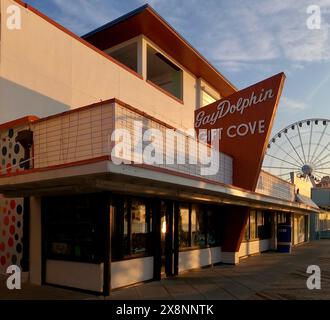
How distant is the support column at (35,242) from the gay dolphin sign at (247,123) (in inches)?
311

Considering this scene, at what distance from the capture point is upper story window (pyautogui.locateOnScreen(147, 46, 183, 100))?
23569 millimetres

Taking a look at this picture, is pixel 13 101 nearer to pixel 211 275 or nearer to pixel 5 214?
pixel 5 214

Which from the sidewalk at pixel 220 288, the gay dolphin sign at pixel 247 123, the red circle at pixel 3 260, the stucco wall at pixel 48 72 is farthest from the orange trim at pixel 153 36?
the red circle at pixel 3 260

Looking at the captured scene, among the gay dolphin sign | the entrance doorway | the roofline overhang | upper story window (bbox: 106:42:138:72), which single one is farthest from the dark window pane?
upper story window (bbox: 106:42:138:72)

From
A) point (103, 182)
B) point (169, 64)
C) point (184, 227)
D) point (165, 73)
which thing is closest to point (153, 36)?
point (169, 64)

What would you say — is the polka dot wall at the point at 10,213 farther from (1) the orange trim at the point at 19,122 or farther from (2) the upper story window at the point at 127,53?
(2) the upper story window at the point at 127,53

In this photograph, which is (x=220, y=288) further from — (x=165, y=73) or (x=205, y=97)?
(x=205, y=97)

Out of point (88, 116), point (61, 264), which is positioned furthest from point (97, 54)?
point (61, 264)

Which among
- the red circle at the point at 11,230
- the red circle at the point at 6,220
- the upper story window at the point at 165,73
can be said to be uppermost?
the upper story window at the point at 165,73

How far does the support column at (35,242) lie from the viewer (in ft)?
37.4

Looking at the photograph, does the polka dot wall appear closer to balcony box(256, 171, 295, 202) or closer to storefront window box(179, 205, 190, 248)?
storefront window box(179, 205, 190, 248)

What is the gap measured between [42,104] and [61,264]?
20.6 ft

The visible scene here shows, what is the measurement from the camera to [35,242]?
38.1 feet

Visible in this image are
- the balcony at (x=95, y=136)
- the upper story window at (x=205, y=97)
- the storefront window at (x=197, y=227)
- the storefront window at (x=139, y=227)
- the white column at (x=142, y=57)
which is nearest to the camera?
the balcony at (x=95, y=136)
